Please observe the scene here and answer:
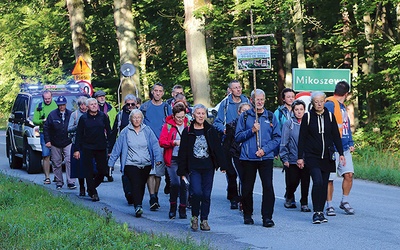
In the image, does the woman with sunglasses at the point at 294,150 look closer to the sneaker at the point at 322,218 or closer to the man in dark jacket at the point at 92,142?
the sneaker at the point at 322,218

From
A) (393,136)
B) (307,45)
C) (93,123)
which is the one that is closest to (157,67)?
(307,45)

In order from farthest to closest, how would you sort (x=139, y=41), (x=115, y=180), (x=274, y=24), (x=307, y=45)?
(x=139, y=41), (x=307, y=45), (x=274, y=24), (x=115, y=180)

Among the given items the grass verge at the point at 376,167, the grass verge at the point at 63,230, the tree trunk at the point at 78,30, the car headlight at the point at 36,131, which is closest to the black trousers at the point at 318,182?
the grass verge at the point at 63,230

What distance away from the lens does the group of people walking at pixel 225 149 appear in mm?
11961

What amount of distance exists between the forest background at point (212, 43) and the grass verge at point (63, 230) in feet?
44.1

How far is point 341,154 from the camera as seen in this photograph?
488 inches

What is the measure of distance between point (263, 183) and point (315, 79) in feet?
35.0

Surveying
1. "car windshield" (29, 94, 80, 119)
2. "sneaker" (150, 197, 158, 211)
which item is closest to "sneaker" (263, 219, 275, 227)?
Result: "sneaker" (150, 197, 158, 211)

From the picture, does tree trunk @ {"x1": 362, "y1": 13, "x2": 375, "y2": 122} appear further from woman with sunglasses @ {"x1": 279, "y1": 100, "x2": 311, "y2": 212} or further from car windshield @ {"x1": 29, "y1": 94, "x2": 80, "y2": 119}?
woman with sunglasses @ {"x1": 279, "y1": 100, "x2": 311, "y2": 212}

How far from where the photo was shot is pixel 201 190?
39.0ft

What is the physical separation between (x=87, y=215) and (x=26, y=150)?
34.7 ft

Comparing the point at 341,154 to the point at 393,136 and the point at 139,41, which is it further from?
the point at 139,41

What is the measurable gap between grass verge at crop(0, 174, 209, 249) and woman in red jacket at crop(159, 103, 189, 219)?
4.26 ft

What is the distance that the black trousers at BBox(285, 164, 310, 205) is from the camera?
1370cm
